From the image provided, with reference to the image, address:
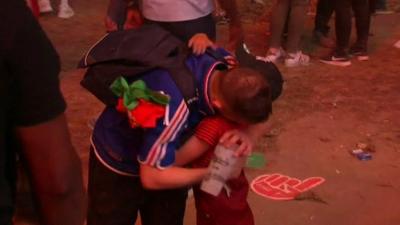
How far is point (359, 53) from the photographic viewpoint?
4.99 m

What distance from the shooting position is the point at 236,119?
Answer: 6.17ft

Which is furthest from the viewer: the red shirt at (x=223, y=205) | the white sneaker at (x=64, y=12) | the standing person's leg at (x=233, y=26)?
the white sneaker at (x=64, y=12)

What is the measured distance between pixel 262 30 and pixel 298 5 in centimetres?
112

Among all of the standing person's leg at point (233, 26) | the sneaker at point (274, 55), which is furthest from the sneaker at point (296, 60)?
the standing person's leg at point (233, 26)

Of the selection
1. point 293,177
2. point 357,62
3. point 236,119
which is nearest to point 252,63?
point 236,119

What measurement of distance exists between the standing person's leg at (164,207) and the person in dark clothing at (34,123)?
0.86m

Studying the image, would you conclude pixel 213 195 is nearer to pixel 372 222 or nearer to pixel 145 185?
pixel 145 185

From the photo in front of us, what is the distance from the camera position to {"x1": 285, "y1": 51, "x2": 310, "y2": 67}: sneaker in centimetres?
480

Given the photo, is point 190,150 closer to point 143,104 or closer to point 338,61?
point 143,104

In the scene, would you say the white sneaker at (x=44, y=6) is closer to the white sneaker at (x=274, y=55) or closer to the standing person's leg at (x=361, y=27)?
the white sneaker at (x=274, y=55)

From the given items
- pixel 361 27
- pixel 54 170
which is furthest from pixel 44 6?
pixel 54 170

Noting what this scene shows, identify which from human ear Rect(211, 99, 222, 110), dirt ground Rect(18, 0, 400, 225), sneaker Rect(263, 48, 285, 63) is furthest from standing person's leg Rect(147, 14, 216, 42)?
sneaker Rect(263, 48, 285, 63)

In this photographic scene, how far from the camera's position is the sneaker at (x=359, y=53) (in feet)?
16.3

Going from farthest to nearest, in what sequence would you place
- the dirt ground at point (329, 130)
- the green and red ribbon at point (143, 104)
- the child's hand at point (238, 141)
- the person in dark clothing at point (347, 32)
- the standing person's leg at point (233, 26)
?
1. the person in dark clothing at point (347, 32)
2. the dirt ground at point (329, 130)
3. the standing person's leg at point (233, 26)
4. the child's hand at point (238, 141)
5. the green and red ribbon at point (143, 104)
